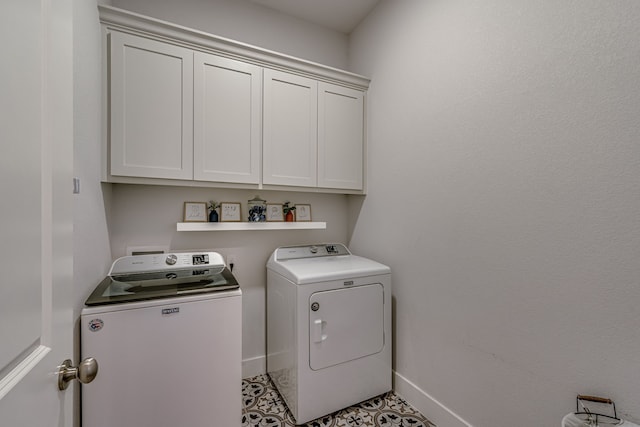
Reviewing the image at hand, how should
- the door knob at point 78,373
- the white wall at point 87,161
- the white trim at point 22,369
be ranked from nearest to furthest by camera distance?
the white trim at point 22,369, the door knob at point 78,373, the white wall at point 87,161

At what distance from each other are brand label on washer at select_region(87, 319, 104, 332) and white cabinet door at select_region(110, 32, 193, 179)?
2.55 ft

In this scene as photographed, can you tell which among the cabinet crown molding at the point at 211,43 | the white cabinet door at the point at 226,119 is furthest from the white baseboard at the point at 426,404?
the cabinet crown molding at the point at 211,43

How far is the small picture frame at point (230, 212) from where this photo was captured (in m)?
2.08

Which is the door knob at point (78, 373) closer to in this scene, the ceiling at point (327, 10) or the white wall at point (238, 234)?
the white wall at point (238, 234)

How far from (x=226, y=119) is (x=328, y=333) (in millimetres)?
1511

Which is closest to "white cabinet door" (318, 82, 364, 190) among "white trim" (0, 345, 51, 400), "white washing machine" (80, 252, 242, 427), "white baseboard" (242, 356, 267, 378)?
"white washing machine" (80, 252, 242, 427)

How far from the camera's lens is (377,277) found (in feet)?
6.32

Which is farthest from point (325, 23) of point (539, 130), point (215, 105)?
point (539, 130)

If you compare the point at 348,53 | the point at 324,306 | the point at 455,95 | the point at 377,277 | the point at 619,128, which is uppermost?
the point at 348,53

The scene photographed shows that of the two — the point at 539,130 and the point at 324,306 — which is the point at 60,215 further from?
the point at 539,130

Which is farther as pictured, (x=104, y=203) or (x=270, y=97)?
(x=270, y=97)

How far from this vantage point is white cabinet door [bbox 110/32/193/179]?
157 cm

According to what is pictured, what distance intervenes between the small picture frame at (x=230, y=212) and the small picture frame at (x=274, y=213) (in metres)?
0.23

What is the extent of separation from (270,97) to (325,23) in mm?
1016
